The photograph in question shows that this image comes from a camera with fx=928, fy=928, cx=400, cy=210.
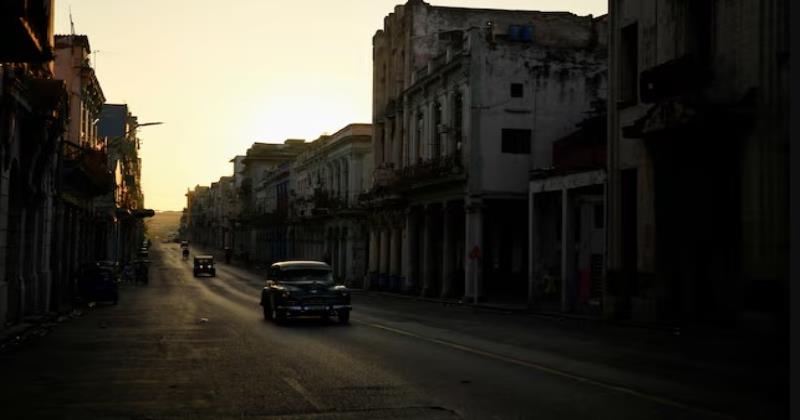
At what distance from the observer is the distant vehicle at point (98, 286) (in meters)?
Answer: 36.5

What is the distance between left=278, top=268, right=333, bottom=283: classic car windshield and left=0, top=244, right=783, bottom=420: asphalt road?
2622mm

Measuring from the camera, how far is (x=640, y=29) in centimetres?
2830

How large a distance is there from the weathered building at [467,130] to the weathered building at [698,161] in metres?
12.1

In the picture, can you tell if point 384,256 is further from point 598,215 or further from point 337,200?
point 598,215

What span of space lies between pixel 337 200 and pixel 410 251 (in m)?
18.8

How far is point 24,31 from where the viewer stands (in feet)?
47.4

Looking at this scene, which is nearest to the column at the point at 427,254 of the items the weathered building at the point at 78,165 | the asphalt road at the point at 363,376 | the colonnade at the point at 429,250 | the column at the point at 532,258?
the colonnade at the point at 429,250

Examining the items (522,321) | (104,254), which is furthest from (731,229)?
(104,254)

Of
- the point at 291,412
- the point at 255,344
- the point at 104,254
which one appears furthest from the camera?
the point at 104,254

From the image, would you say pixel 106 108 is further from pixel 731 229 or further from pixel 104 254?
pixel 731 229

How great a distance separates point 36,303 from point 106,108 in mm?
35488

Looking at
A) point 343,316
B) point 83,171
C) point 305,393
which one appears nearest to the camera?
point 305,393

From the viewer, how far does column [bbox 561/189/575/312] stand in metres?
33.2

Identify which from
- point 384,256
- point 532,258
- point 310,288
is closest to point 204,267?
point 384,256
